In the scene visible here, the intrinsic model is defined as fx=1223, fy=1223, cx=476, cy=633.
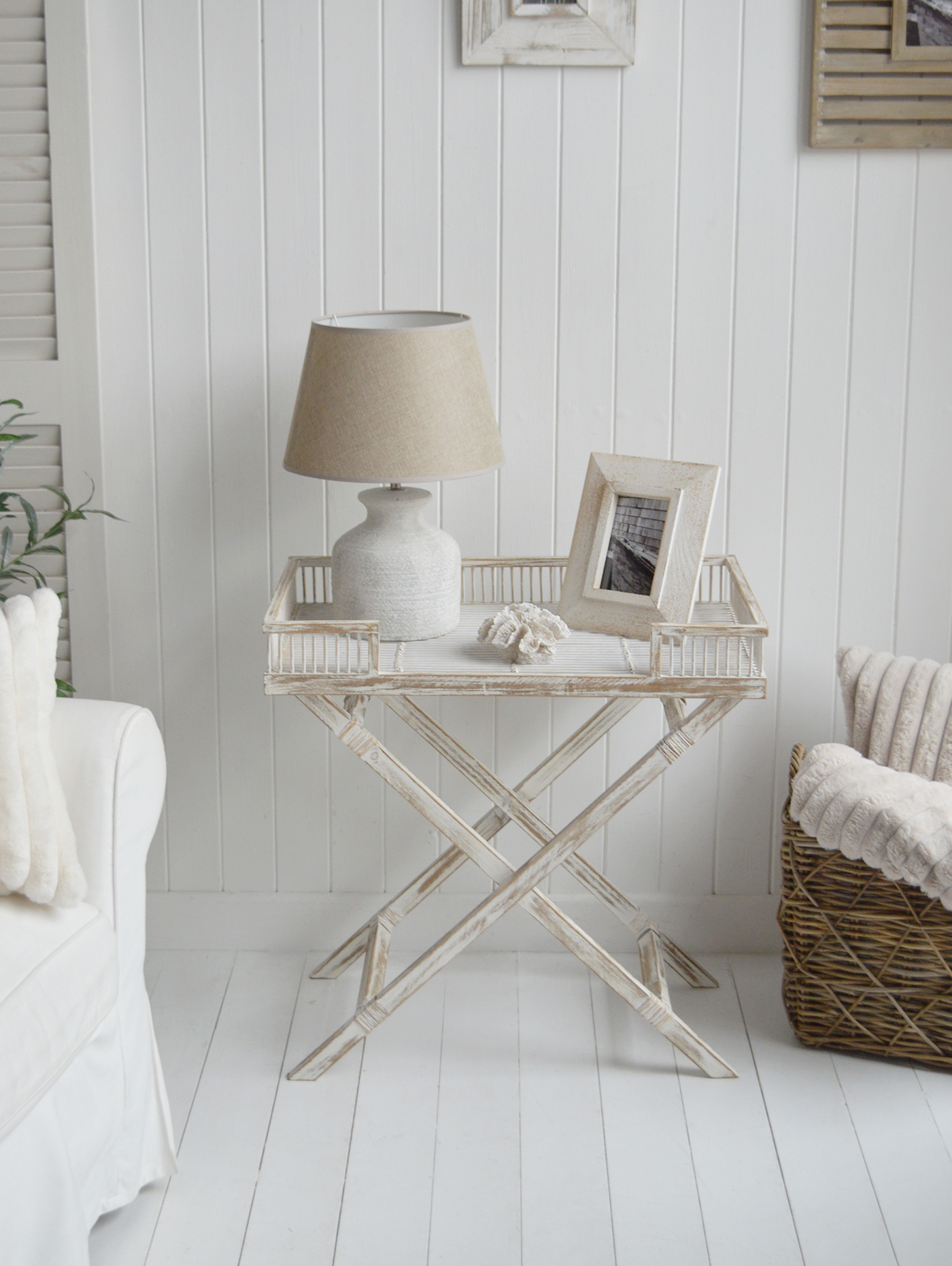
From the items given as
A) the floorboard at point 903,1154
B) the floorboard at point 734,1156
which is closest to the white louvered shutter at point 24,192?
the floorboard at point 734,1156

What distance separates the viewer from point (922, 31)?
6.64 feet

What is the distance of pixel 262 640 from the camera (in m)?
2.29

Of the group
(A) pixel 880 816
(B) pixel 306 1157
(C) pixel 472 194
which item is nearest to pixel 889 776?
(A) pixel 880 816

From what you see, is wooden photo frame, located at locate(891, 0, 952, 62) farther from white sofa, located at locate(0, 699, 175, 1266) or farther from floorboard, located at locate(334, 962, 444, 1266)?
floorboard, located at locate(334, 962, 444, 1266)

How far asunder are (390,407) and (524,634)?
14.8 inches

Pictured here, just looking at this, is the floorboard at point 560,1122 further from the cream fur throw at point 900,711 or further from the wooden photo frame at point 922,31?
the wooden photo frame at point 922,31

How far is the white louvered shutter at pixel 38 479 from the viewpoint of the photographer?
7.13 feet

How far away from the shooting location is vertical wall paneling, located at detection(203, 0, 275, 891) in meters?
2.06

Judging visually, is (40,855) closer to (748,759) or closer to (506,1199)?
(506,1199)

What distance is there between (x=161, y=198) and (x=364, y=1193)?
5.35 ft

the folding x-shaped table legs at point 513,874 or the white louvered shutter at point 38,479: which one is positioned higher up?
the white louvered shutter at point 38,479

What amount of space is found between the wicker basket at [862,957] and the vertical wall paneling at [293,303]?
90 cm

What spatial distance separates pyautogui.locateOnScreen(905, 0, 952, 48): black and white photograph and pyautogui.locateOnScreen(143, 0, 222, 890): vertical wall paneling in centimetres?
118

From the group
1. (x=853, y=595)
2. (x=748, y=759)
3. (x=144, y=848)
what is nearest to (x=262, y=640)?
(x=144, y=848)
